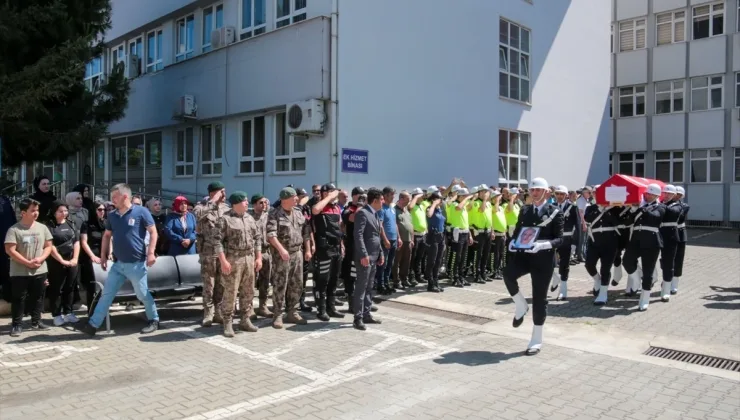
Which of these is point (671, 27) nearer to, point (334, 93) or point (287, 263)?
point (334, 93)

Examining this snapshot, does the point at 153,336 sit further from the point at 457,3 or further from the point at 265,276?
the point at 457,3

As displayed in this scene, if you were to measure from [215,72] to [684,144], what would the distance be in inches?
934

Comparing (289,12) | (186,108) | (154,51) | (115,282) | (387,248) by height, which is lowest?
(115,282)

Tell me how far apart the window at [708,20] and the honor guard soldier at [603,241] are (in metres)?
23.1

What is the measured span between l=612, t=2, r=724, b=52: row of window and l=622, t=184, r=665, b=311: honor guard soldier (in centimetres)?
2289

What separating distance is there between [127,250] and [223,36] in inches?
388

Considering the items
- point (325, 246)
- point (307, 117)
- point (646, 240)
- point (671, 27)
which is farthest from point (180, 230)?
point (671, 27)

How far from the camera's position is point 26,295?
24.8ft

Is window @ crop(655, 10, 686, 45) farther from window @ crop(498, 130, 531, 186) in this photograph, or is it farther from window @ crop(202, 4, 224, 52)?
window @ crop(202, 4, 224, 52)

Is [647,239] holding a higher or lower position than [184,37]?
lower

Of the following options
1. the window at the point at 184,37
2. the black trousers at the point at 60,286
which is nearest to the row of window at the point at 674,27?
the window at the point at 184,37

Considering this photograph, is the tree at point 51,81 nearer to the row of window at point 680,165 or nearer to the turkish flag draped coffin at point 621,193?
the turkish flag draped coffin at point 621,193

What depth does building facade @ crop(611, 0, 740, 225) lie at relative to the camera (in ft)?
88.2

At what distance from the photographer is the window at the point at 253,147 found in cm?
1499
